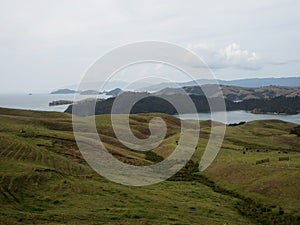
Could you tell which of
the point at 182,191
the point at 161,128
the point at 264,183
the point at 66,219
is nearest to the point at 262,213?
the point at 264,183

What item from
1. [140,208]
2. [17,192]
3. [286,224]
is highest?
[17,192]

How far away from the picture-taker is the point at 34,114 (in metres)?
124

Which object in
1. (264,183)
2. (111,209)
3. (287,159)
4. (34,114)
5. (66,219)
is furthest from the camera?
(34,114)

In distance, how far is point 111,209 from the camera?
109ft

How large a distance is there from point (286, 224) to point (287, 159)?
28382mm

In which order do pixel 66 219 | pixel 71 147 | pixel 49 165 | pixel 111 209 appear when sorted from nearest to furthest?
1. pixel 66 219
2. pixel 111 209
3. pixel 49 165
4. pixel 71 147

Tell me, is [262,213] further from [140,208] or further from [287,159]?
[287,159]

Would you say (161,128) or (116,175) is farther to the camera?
(161,128)

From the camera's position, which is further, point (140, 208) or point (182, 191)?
point (182, 191)

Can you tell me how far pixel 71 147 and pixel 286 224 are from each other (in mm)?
46509

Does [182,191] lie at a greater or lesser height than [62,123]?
lesser

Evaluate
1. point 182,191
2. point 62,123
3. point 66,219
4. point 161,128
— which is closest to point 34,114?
point 62,123

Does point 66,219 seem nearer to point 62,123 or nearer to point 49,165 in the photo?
point 49,165

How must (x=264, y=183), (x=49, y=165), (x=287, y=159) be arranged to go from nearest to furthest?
1. (x=264, y=183)
2. (x=49, y=165)
3. (x=287, y=159)
